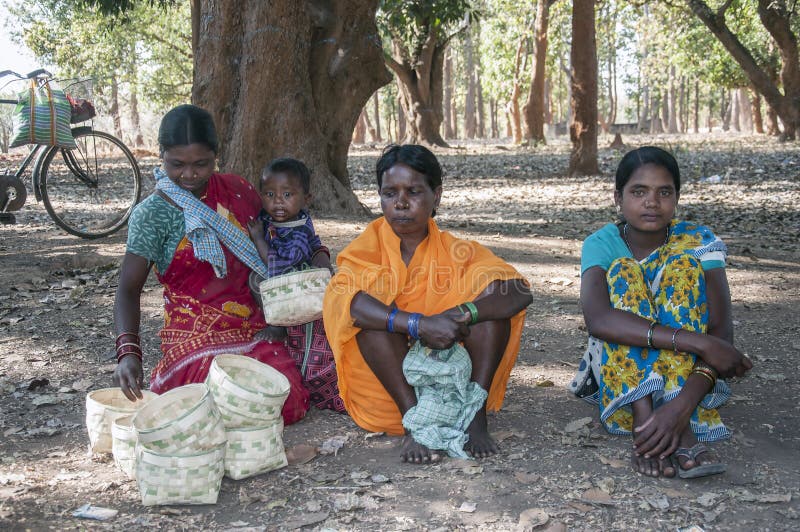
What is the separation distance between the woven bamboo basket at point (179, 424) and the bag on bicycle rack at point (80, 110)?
5.15m

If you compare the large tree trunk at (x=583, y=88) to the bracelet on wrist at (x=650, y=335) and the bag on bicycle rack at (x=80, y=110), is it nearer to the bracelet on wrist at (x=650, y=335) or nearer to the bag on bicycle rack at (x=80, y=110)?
the bag on bicycle rack at (x=80, y=110)

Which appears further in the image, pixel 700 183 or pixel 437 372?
pixel 700 183

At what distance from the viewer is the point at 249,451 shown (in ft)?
8.45

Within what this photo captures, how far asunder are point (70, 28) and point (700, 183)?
63.2ft

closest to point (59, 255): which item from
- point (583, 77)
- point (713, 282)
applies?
point (713, 282)

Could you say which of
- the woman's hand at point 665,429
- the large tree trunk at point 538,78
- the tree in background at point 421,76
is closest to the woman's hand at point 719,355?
the woman's hand at point 665,429

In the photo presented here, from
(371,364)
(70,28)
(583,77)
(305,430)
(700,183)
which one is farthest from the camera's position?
(70,28)

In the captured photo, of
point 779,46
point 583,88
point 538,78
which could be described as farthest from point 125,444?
point 779,46

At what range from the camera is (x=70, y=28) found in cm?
2203

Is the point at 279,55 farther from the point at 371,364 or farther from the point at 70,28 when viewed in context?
the point at 70,28

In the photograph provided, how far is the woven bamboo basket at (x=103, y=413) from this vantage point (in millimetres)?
2703

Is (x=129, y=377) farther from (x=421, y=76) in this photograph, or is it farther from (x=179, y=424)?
(x=421, y=76)

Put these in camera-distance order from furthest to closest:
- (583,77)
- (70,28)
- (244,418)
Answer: (70,28), (583,77), (244,418)

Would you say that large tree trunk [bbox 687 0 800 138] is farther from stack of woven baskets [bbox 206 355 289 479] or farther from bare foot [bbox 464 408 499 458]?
stack of woven baskets [bbox 206 355 289 479]
